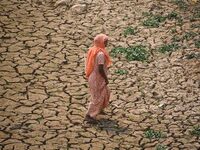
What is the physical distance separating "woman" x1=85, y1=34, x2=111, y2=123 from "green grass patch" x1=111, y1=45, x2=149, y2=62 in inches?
90.8

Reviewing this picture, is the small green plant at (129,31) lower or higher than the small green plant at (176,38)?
higher

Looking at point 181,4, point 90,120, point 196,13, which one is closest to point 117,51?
point 90,120

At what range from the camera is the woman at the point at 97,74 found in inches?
250

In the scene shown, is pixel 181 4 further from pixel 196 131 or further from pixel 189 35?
pixel 196 131

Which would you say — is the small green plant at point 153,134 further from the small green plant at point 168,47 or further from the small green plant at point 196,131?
the small green plant at point 168,47

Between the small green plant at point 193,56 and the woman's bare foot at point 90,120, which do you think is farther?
the small green plant at point 193,56

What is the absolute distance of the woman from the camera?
6.35m

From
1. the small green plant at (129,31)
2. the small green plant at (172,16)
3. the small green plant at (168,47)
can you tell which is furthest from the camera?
the small green plant at (172,16)

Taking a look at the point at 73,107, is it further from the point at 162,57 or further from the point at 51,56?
the point at 162,57

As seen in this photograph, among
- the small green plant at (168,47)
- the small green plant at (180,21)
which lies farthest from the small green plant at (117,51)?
the small green plant at (180,21)

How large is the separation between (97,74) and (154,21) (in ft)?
13.9

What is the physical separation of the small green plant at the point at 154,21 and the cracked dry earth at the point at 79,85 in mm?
206

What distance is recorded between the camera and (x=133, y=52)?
352 inches

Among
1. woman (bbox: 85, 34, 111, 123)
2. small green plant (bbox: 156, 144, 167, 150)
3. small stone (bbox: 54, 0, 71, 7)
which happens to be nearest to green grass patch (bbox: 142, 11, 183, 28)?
small stone (bbox: 54, 0, 71, 7)
